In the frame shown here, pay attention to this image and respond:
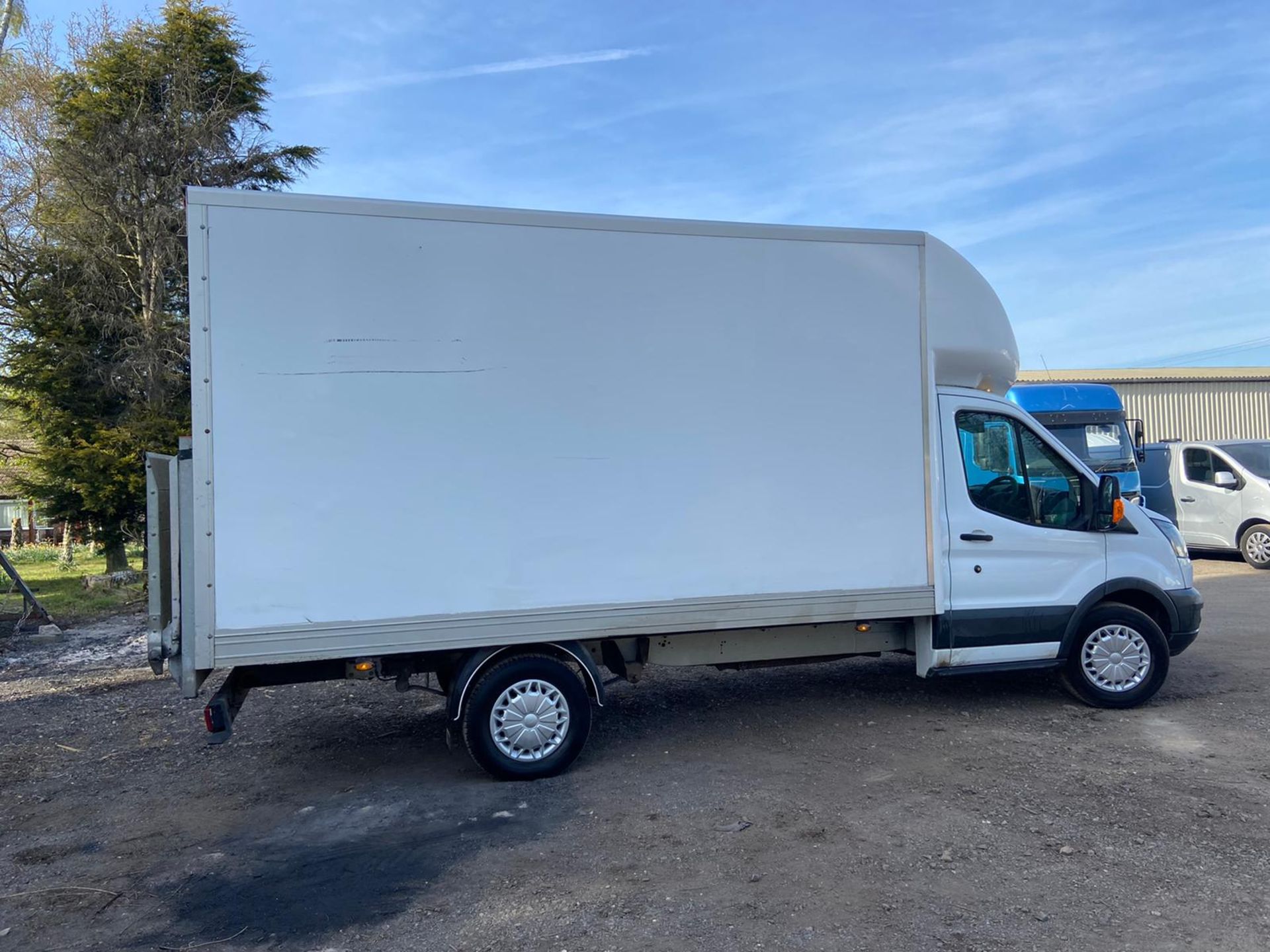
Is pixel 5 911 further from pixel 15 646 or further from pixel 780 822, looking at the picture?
pixel 15 646

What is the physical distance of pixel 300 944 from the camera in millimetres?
3564

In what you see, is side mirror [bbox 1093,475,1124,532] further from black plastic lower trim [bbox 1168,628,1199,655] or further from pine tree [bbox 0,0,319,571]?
pine tree [bbox 0,0,319,571]

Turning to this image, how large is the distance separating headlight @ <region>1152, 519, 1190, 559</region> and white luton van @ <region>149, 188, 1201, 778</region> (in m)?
0.38

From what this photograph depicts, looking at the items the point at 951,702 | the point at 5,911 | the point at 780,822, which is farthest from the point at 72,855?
the point at 951,702

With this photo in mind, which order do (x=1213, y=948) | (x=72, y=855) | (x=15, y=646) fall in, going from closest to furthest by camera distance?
(x=1213, y=948) → (x=72, y=855) → (x=15, y=646)

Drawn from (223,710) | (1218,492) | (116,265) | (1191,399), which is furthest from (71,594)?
(1191,399)

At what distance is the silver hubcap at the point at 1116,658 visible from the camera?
6379mm

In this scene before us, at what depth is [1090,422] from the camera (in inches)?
526

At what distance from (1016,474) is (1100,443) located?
8316 millimetres

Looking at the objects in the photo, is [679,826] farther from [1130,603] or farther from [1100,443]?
[1100,443]

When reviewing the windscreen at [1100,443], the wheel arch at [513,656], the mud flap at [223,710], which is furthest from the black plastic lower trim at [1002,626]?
the windscreen at [1100,443]

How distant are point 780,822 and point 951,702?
275 centimetres

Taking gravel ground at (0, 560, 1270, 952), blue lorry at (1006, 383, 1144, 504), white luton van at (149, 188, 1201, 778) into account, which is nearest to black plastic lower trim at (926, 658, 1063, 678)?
white luton van at (149, 188, 1201, 778)

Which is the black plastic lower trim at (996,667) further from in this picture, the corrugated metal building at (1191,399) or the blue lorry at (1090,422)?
the corrugated metal building at (1191,399)
